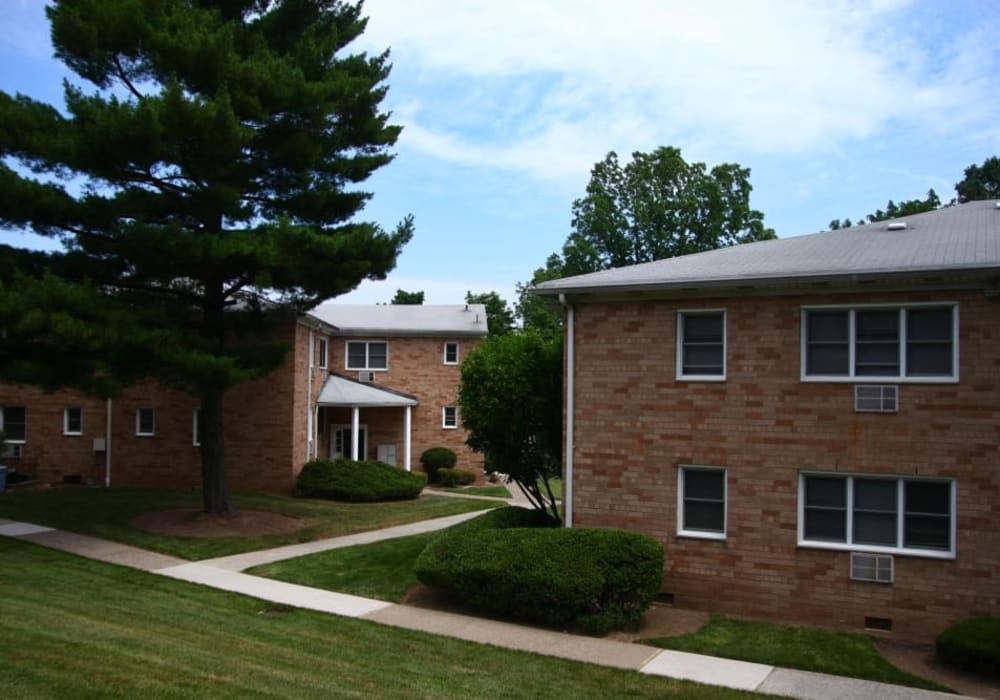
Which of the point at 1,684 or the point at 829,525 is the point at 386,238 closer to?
the point at 829,525

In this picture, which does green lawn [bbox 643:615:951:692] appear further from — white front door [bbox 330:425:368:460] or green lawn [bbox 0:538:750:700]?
white front door [bbox 330:425:368:460]

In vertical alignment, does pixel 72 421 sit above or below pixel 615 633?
above

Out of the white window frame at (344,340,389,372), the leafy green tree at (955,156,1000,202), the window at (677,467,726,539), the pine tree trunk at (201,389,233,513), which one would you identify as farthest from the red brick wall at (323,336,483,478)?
the leafy green tree at (955,156,1000,202)

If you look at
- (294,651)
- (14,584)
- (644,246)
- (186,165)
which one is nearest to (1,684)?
(294,651)

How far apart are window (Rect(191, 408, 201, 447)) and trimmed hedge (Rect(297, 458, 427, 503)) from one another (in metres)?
3.42

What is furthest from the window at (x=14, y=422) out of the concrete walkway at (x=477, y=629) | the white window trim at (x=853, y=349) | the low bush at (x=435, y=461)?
the white window trim at (x=853, y=349)

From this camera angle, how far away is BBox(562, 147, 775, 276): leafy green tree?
174ft

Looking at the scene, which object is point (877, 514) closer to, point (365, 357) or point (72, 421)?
point (72, 421)

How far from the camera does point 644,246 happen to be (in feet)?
180

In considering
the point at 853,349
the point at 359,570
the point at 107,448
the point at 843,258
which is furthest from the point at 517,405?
the point at 107,448

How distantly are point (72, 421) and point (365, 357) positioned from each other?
11.3 metres

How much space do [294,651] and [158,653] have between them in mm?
1850

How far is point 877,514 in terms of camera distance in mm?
12742

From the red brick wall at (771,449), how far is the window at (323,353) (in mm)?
18247
